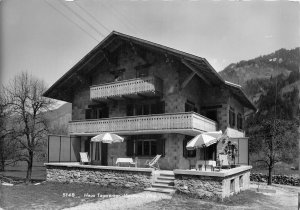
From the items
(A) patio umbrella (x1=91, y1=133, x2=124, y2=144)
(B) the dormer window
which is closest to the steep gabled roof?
(B) the dormer window

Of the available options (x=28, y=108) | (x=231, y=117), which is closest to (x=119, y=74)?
(x=231, y=117)

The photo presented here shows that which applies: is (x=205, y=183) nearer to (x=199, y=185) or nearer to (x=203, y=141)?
(x=199, y=185)

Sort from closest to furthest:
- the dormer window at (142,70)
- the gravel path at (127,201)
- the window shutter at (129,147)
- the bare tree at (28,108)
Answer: the gravel path at (127,201)
the window shutter at (129,147)
the dormer window at (142,70)
the bare tree at (28,108)

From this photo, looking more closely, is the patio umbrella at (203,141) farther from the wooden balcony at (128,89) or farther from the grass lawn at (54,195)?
the wooden balcony at (128,89)

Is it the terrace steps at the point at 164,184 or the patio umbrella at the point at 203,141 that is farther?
the patio umbrella at the point at 203,141

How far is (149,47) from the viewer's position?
72.8 feet

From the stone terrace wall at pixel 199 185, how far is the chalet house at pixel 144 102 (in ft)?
16.6

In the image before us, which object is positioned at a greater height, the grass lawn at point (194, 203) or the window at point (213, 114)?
the window at point (213, 114)

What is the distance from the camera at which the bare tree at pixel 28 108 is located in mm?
29217

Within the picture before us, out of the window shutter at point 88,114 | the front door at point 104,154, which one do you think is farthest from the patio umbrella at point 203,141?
the window shutter at point 88,114

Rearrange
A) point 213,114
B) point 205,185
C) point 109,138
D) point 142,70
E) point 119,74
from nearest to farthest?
1. point 205,185
2. point 109,138
3. point 142,70
4. point 213,114
5. point 119,74

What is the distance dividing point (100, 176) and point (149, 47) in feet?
30.3

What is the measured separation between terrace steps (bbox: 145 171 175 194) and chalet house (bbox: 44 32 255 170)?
3.77m

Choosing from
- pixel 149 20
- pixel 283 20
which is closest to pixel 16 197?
pixel 149 20
